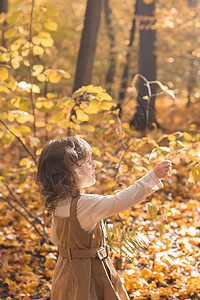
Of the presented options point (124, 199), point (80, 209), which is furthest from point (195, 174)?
point (80, 209)

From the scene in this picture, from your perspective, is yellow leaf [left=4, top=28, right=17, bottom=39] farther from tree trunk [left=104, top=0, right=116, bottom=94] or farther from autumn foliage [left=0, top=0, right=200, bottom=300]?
tree trunk [left=104, top=0, right=116, bottom=94]

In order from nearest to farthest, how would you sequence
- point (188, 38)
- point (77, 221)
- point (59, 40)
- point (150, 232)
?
point (77, 221)
point (150, 232)
point (188, 38)
point (59, 40)

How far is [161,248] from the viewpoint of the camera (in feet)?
11.4

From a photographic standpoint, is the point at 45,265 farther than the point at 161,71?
No

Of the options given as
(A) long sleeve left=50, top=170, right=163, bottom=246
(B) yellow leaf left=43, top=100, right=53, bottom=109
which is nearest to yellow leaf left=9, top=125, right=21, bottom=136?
(B) yellow leaf left=43, top=100, right=53, bottom=109

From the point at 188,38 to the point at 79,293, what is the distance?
10.6m

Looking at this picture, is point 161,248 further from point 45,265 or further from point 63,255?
point 63,255

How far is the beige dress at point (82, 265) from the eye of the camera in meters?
1.86

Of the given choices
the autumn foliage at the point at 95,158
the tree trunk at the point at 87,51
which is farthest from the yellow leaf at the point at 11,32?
the tree trunk at the point at 87,51

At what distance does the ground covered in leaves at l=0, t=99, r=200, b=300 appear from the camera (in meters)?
2.88

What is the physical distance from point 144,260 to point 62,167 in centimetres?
198

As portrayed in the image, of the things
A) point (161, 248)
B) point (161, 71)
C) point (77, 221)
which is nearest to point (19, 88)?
point (77, 221)

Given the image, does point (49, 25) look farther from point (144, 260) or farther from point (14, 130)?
point (144, 260)

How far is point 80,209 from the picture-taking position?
70.4 inches
